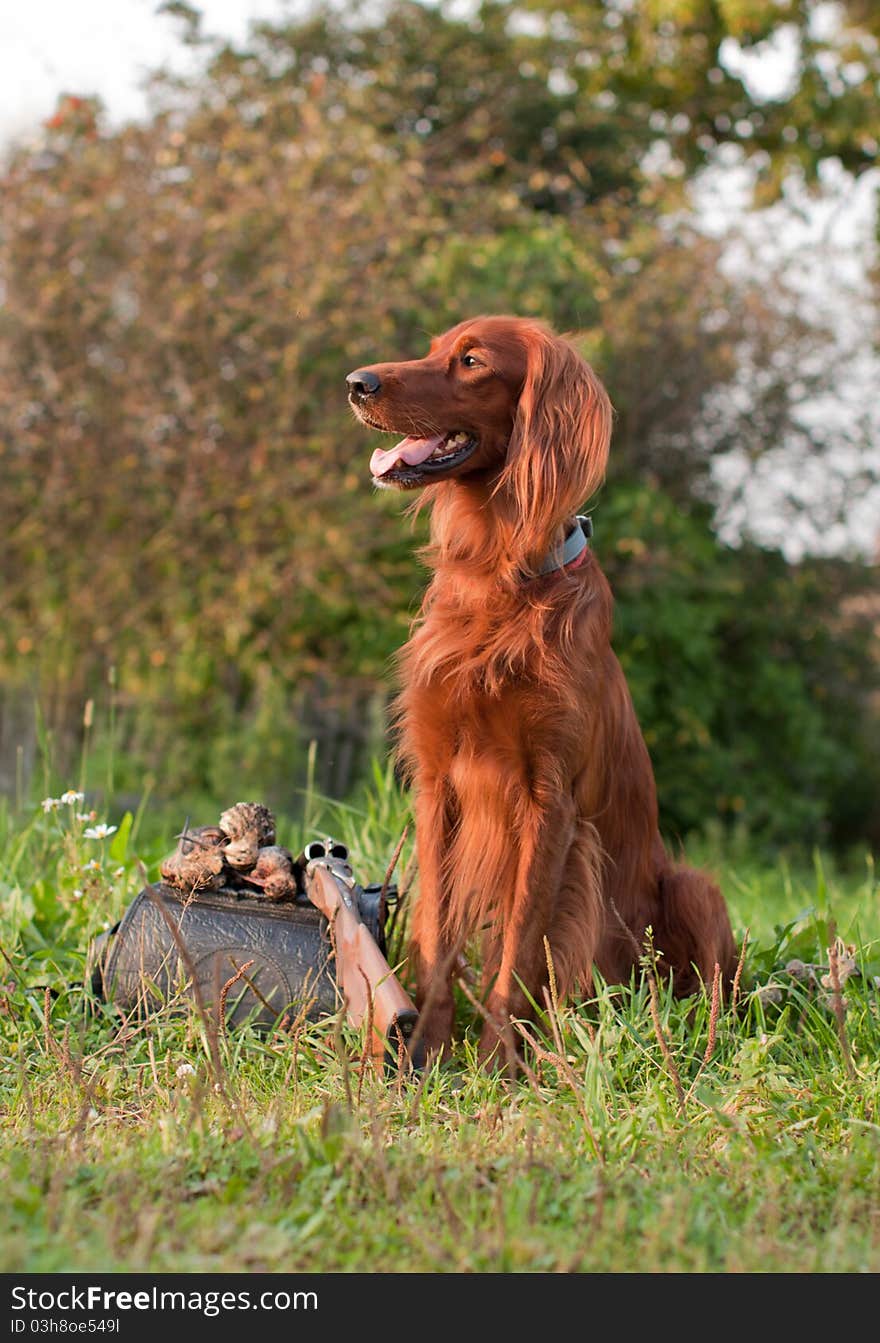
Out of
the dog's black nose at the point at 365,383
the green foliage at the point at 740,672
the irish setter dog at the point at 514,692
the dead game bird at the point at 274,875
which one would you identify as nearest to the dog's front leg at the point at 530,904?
the irish setter dog at the point at 514,692

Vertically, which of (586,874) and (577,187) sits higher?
(577,187)

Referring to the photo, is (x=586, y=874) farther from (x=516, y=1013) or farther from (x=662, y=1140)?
(x=662, y=1140)

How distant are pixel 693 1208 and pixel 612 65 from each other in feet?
37.2

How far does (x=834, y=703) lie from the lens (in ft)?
33.1

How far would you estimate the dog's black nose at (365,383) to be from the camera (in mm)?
2900

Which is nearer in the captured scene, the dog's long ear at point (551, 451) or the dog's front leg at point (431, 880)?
the dog's long ear at point (551, 451)

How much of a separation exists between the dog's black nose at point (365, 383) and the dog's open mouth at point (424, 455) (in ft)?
0.47

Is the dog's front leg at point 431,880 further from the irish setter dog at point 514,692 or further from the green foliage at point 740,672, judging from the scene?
the green foliage at point 740,672

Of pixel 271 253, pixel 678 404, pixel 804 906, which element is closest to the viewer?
pixel 804 906

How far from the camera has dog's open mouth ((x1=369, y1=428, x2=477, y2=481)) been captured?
296cm

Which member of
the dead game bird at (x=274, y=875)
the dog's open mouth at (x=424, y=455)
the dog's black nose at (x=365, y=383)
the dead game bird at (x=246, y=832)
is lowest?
the dead game bird at (x=274, y=875)

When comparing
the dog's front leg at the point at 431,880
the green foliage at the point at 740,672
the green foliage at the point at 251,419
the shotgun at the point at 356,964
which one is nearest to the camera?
the shotgun at the point at 356,964

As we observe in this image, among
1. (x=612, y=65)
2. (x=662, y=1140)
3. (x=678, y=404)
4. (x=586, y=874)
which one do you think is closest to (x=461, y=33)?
(x=612, y=65)

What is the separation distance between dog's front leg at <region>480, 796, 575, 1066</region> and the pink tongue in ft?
2.73
